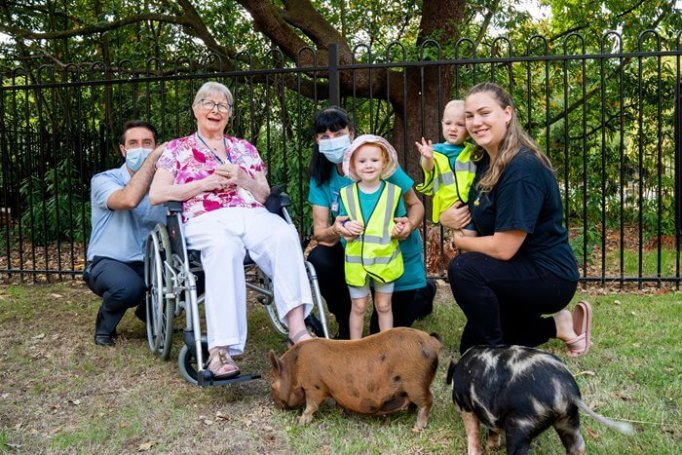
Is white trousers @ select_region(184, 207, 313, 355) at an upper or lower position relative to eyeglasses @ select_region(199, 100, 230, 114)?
lower

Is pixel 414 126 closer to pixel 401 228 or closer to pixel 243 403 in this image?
pixel 401 228

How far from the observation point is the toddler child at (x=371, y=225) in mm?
3289

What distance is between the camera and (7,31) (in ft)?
26.1

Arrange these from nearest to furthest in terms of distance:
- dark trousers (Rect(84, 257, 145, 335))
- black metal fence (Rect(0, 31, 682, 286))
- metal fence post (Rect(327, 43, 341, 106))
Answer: dark trousers (Rect(84, 257, 145, 335)) → metal fence post (Rect(327, 43, 341, 106)) → black metal fence (Rect(0, 31, 682, 286))

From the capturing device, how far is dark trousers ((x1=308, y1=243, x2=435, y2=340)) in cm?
370

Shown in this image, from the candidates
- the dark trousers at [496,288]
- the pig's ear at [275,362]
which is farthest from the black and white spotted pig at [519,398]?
the pig's ear at [275,362]

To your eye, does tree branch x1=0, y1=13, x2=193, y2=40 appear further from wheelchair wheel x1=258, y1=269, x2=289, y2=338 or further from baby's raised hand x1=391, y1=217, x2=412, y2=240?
baby's raised hand x1=391, y1=217, x2=412, y2=240

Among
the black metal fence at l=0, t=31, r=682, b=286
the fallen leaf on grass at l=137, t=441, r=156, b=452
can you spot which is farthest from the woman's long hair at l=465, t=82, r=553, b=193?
the black metal fence at l=0, t=31, r=682, b=286

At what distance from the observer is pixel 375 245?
3.29 metres

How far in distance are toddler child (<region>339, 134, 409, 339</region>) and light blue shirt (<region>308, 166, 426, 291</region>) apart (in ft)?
0.49

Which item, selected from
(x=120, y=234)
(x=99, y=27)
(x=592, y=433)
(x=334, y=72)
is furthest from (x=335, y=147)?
(x=99, y=27)

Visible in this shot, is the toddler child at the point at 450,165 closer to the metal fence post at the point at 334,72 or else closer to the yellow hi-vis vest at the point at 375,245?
the yellow hi-vis vest at the point at 375,245

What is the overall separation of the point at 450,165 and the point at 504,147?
407mm

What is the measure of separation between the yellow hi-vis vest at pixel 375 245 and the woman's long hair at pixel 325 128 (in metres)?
0.36
